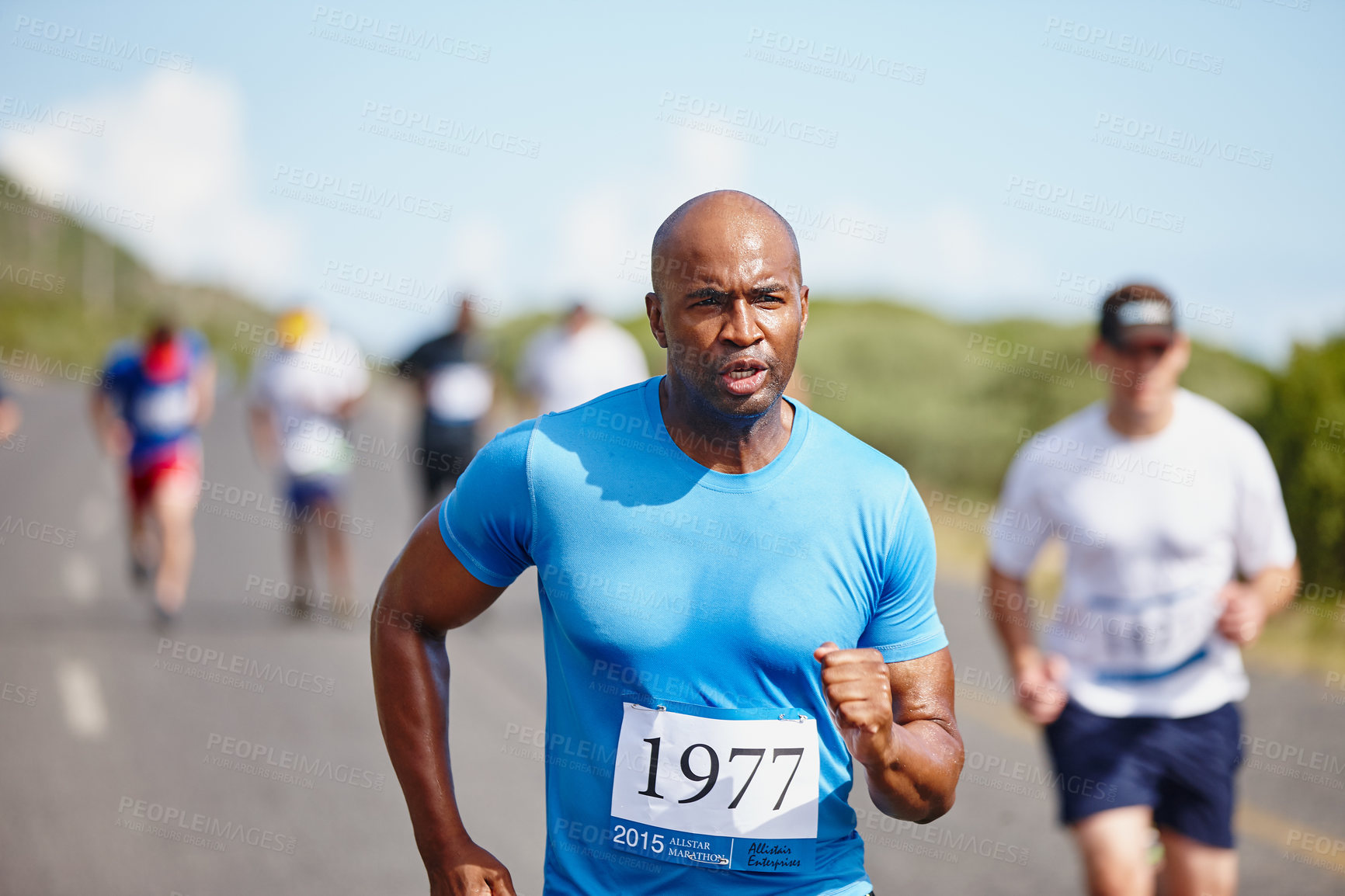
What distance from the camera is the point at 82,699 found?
268 inches

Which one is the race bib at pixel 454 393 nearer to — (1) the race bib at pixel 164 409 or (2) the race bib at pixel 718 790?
(1) the race bib at pixel 164 409

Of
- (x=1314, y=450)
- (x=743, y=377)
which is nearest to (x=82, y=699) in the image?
(x=743, y=377)

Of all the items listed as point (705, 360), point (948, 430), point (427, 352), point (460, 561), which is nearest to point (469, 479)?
point (460, 561)

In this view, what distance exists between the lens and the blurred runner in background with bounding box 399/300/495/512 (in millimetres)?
9664

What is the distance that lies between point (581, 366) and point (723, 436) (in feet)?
22.4

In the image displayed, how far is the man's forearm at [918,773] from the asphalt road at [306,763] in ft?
8.97

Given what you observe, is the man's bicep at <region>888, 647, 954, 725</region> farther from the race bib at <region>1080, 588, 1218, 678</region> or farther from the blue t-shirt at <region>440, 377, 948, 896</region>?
the race bib at <region>1080, 588, 1218, 678</region>

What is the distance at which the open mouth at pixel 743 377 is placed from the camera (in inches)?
86.6

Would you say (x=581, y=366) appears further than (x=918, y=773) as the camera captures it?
Yes

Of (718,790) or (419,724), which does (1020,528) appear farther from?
(419,724)

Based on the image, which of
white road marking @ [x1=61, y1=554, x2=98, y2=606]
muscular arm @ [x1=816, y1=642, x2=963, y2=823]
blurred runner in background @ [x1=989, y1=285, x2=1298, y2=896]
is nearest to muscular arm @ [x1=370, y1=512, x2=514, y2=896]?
muscular arm @ [x1=816, y1=642, x2=963, y2=823]

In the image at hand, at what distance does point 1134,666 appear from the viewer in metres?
3.71

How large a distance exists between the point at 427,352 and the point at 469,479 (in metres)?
7.63

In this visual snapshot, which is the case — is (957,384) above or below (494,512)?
below
